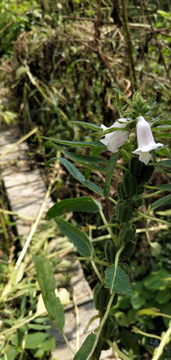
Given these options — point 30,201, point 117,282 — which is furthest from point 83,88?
point 117,282

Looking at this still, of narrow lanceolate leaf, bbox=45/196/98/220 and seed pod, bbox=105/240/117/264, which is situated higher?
narrow lanceolate leaf, bbox=45/196/98/220

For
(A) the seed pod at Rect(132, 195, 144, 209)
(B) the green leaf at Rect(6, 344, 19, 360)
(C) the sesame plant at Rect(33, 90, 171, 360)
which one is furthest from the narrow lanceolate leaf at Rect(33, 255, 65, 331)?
(B) the green leaf at Rect(6, 344, 19, 360)

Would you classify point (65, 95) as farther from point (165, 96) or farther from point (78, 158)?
point (78, 158)

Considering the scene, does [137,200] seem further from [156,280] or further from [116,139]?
[156,280]

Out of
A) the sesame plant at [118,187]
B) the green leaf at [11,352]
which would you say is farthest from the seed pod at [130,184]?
the green leaf at [11,352]

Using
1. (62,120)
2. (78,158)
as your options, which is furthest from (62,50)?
(78,158)

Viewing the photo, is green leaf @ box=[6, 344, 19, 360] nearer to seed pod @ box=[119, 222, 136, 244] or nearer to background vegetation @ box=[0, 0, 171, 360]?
background vegetation @ box=[0, 0, 171, 360]
